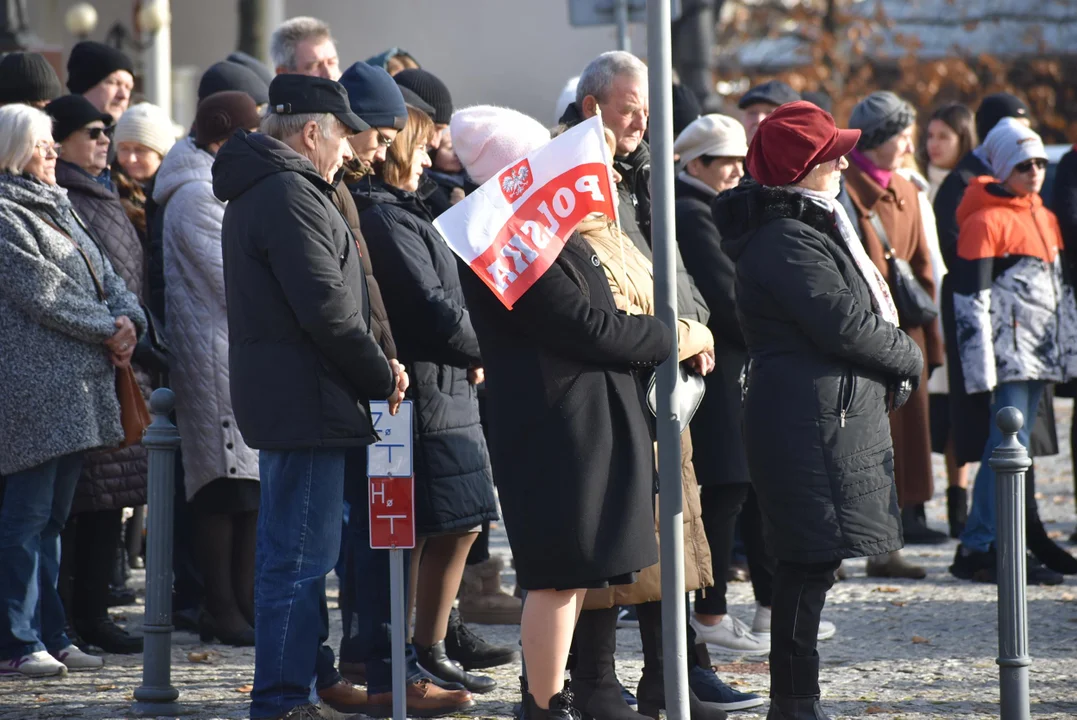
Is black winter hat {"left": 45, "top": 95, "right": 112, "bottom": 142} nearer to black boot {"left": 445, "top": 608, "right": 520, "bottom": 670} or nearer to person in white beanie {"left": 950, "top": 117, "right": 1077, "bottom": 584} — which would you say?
black boot {"left": 445, "top": 608, "right": 520, "bottom": 670}

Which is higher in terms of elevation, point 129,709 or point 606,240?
point 606,240

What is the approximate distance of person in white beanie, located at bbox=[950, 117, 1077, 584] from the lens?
804 cm

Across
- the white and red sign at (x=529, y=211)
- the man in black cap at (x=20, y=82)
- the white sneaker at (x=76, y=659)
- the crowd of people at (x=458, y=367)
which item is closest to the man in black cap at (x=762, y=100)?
the crowd of people at (x=458, y=367)

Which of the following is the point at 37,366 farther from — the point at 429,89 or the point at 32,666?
the point at 429,89

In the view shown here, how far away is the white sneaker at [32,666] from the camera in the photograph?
6211 millimetres

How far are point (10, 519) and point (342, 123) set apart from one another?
6.76 feet

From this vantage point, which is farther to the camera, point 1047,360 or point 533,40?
point 533,40

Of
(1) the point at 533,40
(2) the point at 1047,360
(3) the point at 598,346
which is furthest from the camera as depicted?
(1) the point at 533,40

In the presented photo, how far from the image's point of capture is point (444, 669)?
6.06 meters

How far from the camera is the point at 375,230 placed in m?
5.87

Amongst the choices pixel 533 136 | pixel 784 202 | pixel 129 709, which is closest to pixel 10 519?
pixel 129 709

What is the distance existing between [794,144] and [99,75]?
4.16 meters

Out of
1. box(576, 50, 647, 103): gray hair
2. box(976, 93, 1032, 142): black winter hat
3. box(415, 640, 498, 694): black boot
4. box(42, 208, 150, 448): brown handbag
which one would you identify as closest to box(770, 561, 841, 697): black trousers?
box(415, 640, 498, 694): black boot

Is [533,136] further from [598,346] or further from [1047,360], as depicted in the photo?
[1047,360]
